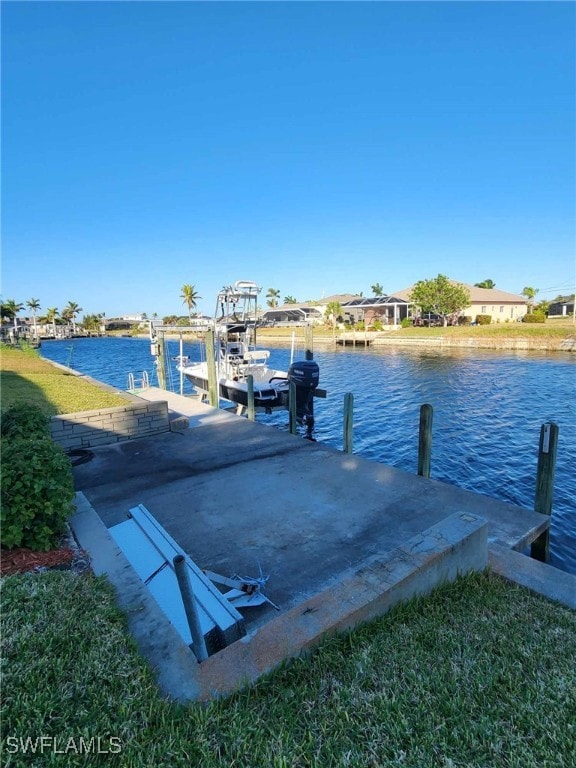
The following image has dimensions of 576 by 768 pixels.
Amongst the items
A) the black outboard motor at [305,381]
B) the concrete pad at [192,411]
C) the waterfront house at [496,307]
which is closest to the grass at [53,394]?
the concrete pad at [192,411]

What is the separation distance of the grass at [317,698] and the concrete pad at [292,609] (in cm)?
9

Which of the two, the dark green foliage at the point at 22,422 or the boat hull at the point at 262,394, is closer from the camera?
the dark green foliage at the point at 22,422

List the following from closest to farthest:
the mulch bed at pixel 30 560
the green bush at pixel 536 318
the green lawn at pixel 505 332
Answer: the mulch bed at pixel 30 560 < the green lawn at pixel 505 332 < the green bush at pixel 536 318

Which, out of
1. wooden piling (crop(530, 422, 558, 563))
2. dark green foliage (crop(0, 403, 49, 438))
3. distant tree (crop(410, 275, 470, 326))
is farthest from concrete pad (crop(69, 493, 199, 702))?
distant tree (crop(410, 275, 470, 326))

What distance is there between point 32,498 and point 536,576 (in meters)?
4.24

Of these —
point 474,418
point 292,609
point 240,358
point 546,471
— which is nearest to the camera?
point 292,609

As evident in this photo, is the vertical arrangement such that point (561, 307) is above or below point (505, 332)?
above

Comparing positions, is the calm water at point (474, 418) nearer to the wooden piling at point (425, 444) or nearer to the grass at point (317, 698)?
the wooden piling at point (425, 444)

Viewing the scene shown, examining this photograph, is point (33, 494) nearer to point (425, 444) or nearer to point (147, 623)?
point (147, 623)

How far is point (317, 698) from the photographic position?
2.18 m

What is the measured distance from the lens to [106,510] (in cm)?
513

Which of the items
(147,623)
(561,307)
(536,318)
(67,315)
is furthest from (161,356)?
(67,315)

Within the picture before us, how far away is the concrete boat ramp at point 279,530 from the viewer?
2453 mm

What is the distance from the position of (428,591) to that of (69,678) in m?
2.42
